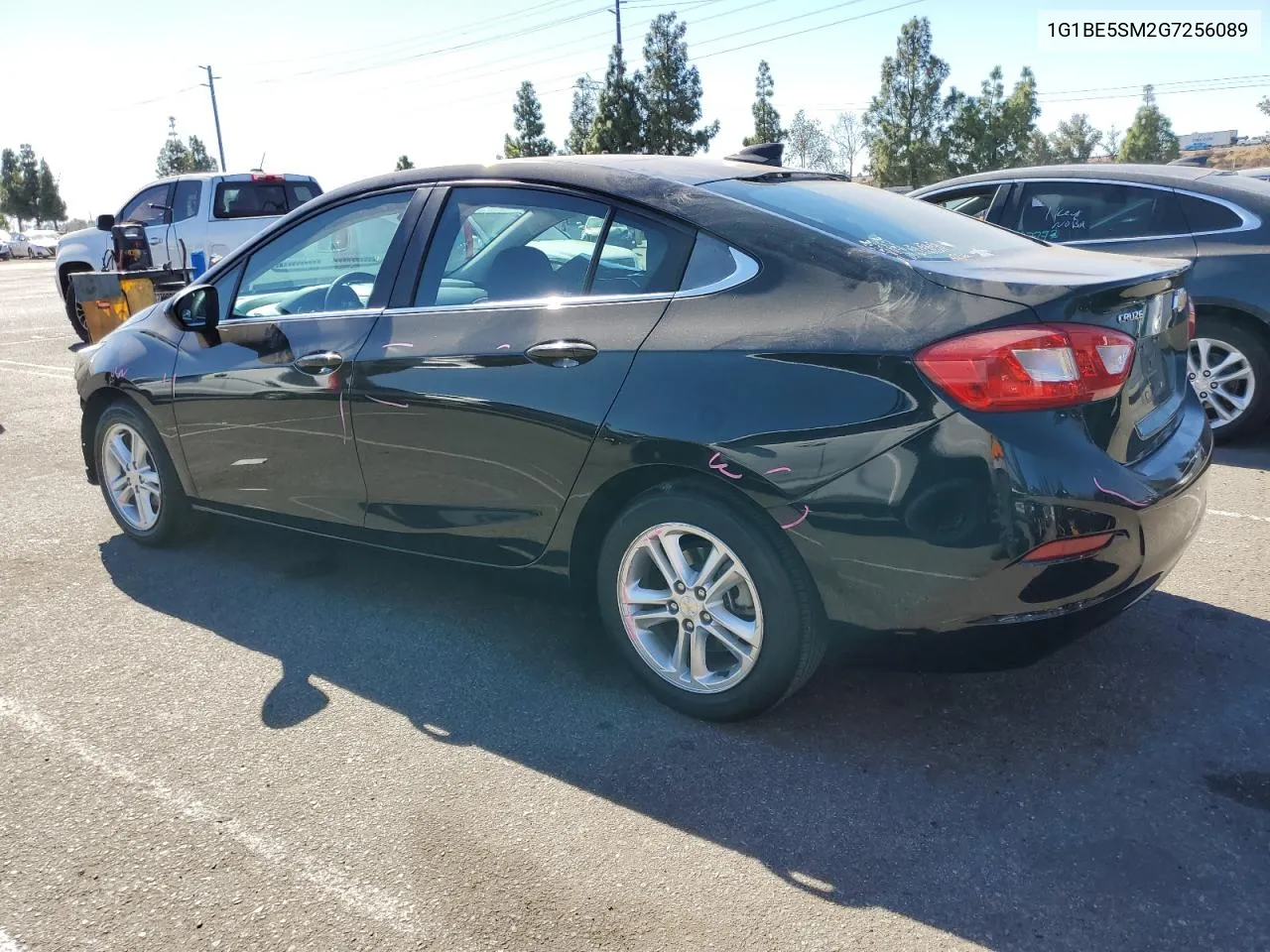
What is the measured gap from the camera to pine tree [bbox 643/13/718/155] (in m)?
41.0

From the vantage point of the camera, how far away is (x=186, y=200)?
527 inches

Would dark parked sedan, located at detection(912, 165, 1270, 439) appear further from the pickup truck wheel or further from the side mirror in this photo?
the pickup truck wheel

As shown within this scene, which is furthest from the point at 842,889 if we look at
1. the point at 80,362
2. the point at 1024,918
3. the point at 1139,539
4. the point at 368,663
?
the point at 80,362

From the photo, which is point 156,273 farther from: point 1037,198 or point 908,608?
point 908,608

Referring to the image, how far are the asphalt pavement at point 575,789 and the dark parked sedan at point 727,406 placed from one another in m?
0.30

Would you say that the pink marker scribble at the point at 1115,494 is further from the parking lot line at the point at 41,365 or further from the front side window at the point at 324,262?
the parking lot line at the point at 41,365

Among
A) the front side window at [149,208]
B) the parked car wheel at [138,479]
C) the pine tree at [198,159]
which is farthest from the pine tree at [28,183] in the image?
the parked car wheel at [138,479]

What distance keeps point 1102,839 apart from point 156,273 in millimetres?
10375

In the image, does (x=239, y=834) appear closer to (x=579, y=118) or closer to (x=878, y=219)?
(x=878, y=219)

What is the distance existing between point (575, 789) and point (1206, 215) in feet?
17.7

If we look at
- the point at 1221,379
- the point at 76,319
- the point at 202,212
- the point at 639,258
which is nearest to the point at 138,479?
the point at 639,258

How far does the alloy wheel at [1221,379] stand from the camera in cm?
615

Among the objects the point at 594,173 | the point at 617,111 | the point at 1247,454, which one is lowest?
the point at 1247,454

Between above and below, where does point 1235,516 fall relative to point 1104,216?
below
